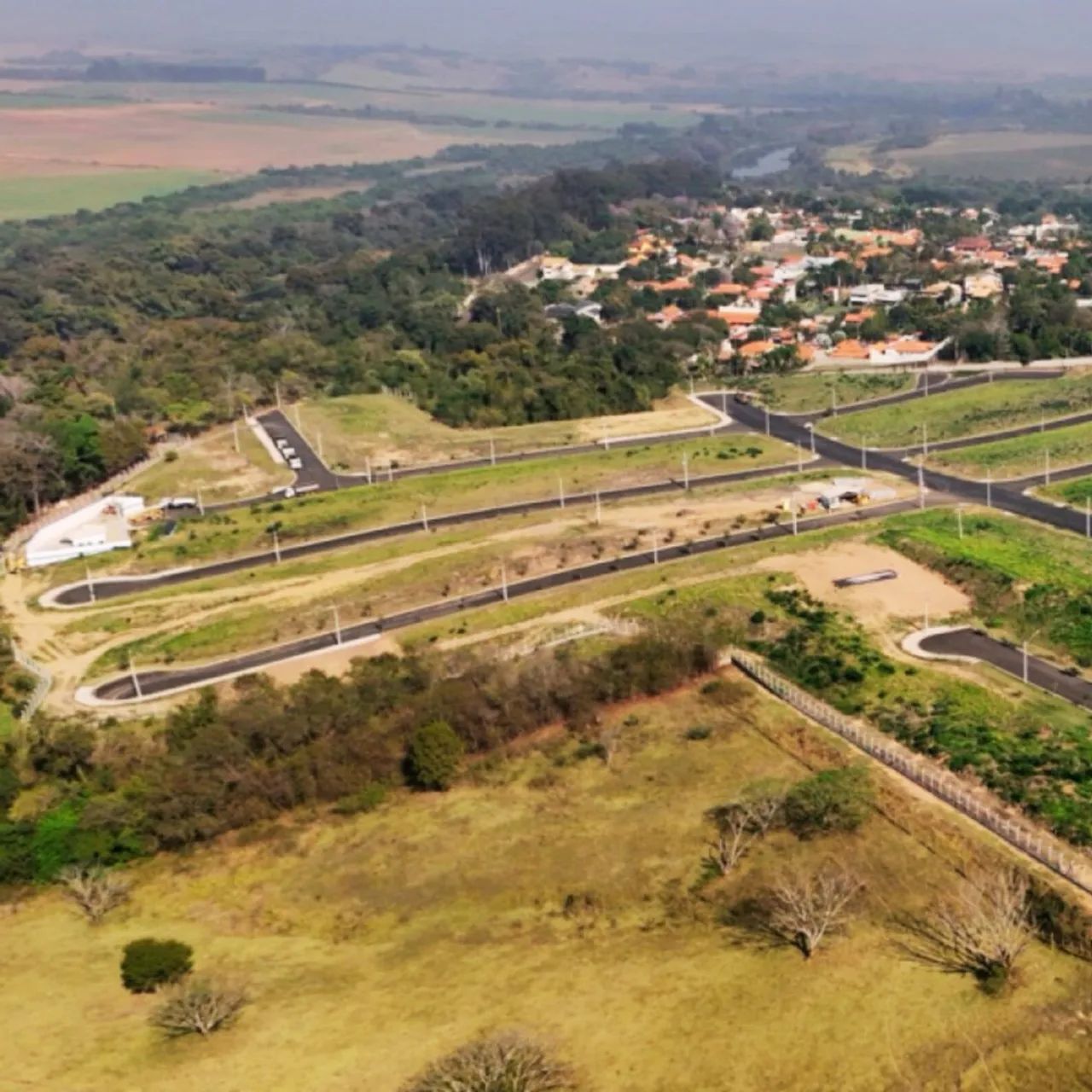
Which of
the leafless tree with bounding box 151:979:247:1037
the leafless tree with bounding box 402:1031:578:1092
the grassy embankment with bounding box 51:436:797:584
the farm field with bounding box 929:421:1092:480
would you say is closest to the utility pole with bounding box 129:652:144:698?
the grassy embankment with bounding box 51:436:797:584

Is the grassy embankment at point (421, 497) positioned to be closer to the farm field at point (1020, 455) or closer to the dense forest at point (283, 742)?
the farm field at point (1020, 455)

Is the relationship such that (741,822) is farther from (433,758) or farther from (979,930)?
(433,758)

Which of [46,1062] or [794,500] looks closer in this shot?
[46,1062]

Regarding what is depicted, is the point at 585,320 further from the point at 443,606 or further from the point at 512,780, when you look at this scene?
the point at 512,780

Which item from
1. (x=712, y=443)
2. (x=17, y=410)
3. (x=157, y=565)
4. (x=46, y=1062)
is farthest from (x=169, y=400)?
(x=46, y=1062)

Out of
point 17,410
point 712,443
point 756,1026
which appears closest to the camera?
point 756,1026

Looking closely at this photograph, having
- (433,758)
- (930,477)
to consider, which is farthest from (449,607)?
(930,477)

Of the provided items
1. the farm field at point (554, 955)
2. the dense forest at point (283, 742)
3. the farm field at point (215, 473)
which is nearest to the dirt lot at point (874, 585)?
the dense forest at point (283, 742)
